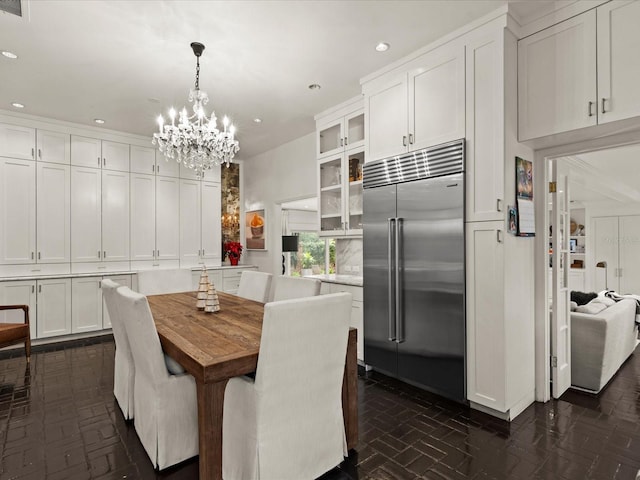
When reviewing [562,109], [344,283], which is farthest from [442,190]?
[344,283]

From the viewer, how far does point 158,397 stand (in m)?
1.93

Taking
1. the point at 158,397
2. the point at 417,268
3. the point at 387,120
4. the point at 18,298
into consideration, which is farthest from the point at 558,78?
the point at 18,298

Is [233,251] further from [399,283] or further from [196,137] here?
[399,283]

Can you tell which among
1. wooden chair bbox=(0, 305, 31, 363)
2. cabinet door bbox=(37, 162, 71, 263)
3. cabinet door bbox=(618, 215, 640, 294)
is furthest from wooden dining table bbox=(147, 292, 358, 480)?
cabinet door bbox=(618, 215, 640, 294)

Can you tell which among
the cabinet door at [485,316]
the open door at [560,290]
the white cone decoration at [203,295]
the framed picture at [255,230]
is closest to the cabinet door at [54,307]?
the framed picture at [255,230]

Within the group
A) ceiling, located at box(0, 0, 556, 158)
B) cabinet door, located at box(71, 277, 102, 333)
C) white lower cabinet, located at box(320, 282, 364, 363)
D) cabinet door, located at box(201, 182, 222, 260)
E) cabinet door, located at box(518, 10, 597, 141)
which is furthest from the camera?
cabinet door, located at box(201, 182, 222, 260)

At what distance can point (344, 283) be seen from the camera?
3.68 metres

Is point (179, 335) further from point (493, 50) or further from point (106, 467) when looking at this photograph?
point (493, 50)

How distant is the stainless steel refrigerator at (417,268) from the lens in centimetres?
269

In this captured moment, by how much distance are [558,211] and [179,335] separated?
3082 mm

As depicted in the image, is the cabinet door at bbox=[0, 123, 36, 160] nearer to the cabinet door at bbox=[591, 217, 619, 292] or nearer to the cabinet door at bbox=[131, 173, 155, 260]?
the cabinet door at bbox=[131, 173, 155, 260]

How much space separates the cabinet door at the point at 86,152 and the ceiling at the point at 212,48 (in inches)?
24.5

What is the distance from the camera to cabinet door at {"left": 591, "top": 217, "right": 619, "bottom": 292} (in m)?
7.58

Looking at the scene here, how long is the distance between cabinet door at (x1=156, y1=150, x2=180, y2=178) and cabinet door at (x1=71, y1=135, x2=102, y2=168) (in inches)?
31.0
